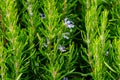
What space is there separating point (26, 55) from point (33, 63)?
75 millimetres

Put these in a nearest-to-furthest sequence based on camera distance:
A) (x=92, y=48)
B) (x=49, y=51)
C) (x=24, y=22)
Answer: (x=92, y=48) → (x=49, y=51) → (x=24, y=22)

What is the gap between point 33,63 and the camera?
5.42 feet

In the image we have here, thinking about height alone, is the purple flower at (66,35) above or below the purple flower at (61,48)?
above

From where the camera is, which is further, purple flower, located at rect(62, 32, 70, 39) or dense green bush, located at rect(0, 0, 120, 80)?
purple flower, located at rect(62, 32, 70, 39)

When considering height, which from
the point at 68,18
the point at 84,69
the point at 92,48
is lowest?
the point at 84,69

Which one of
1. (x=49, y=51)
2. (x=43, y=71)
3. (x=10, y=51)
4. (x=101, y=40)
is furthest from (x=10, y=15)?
(x=101, y=40)

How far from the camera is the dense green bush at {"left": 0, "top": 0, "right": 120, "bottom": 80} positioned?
4.81ft

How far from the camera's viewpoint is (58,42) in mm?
1558

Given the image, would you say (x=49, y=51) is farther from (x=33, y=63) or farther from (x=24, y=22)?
(x=24, y=22)

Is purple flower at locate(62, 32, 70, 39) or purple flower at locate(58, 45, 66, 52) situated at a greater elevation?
purple flower at locate(62, 32, 70, 39)

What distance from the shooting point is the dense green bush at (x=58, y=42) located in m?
1.47

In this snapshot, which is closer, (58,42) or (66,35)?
(58,42)

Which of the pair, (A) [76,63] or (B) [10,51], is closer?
(B) [10,51]

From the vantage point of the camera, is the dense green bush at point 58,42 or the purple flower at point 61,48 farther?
the purple flower at point 61,48
